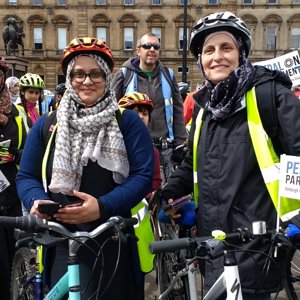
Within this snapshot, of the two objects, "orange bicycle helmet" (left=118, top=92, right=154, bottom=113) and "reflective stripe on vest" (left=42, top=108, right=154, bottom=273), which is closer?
"reflective stripe on vest" (left=42, top=108, right=154, bottom=273)

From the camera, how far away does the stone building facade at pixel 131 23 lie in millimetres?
49938

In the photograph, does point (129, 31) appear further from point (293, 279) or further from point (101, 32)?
point (293, 279)

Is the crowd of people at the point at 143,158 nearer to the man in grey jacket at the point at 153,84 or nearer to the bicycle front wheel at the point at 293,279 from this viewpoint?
the bicycle front wheel at the point at 293,279

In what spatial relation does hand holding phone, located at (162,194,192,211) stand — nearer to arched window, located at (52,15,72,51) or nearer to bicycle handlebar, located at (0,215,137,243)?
bicycle handlebar, located at (0,215,137,243)

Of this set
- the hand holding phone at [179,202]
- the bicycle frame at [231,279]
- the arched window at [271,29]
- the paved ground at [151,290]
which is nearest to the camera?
the bicycle frame at [231,279]

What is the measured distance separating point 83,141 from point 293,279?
7.83 ft

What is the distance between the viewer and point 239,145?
2.28m

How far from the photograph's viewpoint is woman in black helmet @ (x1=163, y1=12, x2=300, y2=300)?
2.21 meters

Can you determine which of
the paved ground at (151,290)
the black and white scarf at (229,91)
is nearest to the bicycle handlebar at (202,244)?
the black and white scarf at (229,91)

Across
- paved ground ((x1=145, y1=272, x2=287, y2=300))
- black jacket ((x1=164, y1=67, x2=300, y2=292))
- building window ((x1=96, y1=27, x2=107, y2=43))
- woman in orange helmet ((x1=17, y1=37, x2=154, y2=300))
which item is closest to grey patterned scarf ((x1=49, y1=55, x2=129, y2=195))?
woman in orange helmet ((x1=17, y1=37, x2=154, y2=300))

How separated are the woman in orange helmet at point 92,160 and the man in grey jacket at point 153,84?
2678 mm

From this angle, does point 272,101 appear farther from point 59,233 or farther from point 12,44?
point 12,44

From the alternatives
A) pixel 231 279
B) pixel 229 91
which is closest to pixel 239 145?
pixel 229 91

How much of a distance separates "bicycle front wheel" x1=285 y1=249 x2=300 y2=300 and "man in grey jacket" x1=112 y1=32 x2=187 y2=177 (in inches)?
79.0
